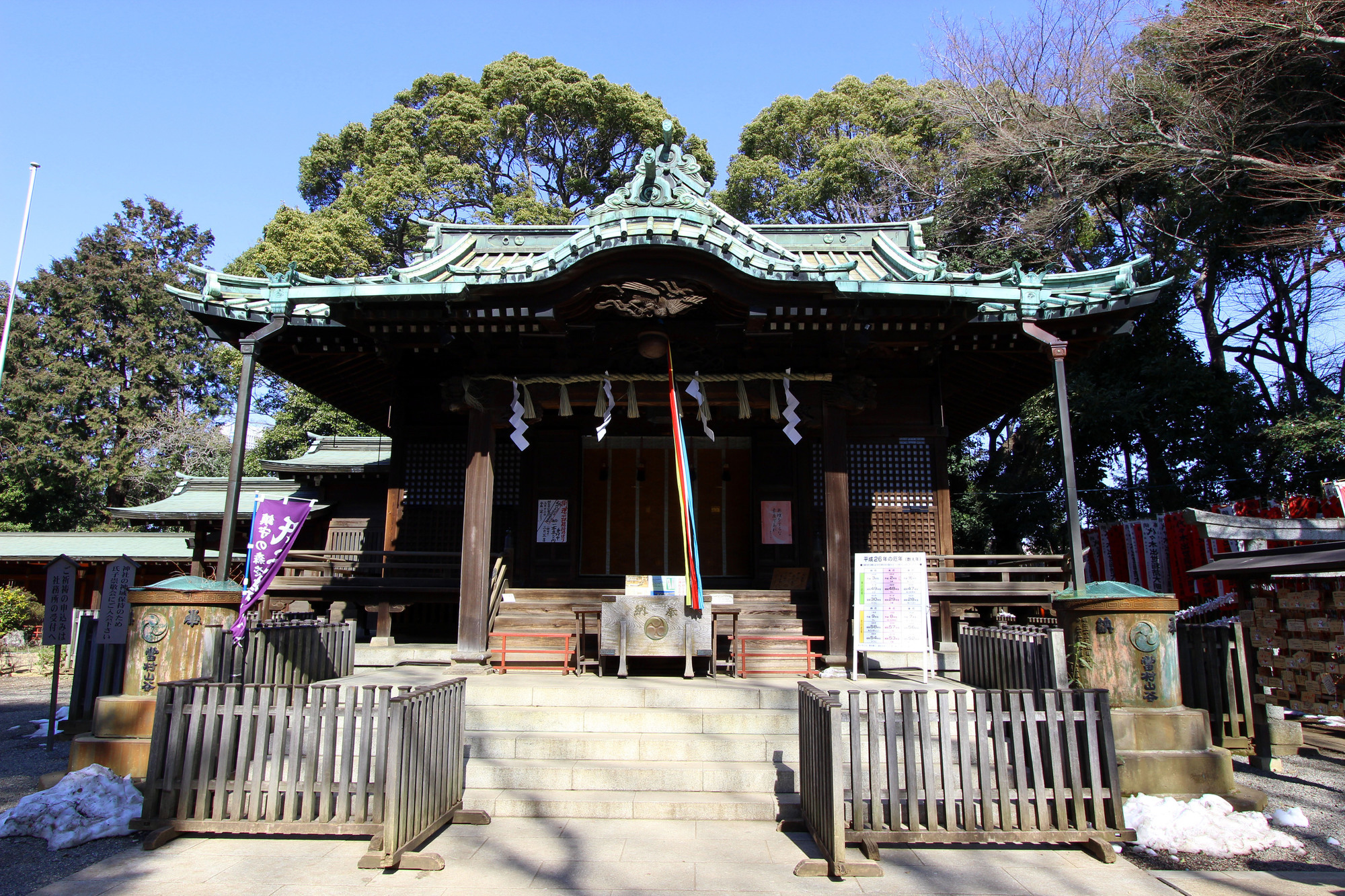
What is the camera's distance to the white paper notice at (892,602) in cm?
788

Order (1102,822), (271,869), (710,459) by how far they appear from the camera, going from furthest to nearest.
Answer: (710,459)
(1102,822)
(271,869)

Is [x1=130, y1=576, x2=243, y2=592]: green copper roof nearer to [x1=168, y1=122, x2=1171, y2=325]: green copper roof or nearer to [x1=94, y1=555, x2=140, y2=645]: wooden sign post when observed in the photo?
[x1=94, y1=555, x2=140, y2=645]: wooden sign post

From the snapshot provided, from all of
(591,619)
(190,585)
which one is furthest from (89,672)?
(591,619)

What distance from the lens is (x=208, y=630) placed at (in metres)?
5.97

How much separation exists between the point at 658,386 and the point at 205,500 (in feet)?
48.1

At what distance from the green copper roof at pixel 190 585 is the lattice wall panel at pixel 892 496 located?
7.54 metres

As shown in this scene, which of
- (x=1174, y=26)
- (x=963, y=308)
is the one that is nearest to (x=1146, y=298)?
(x=963, y=308)

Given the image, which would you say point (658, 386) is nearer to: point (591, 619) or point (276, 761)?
point (591, 619)

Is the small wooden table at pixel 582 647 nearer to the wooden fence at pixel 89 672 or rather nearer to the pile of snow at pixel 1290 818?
the wooden fence at pixel 89 672

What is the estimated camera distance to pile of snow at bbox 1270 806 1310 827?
538cm

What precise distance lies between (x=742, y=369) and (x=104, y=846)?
7.49 m

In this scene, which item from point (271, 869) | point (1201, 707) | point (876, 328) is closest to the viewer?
point (271, 869)

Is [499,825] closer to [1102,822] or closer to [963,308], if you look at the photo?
[1102,822]

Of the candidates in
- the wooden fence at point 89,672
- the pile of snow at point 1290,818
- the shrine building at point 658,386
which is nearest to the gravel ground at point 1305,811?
the pile of snow at point 1290,818
